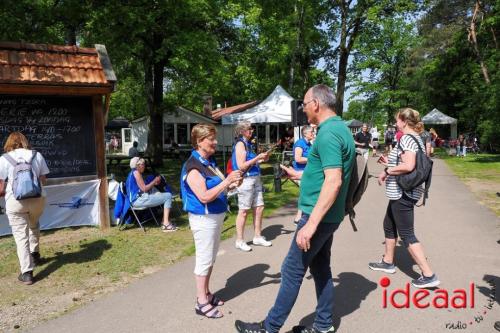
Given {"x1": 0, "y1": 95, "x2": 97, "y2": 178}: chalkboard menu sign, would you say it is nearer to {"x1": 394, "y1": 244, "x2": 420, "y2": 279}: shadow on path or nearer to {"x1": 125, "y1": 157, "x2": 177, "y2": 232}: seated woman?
{"x1": 125, "y1": 157, "x2": 177, "y2": 232}: seated woman

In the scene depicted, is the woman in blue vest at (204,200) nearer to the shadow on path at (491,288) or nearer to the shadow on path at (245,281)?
the shadow on path at (245,281)

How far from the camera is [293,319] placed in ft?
12.4

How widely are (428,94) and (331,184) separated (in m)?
35.7

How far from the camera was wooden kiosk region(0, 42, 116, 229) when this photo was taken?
6.36 metres

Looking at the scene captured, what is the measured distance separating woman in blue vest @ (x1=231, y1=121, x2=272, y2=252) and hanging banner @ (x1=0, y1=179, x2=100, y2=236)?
277 centimetres

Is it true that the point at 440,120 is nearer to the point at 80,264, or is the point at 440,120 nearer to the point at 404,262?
the point at 404,262

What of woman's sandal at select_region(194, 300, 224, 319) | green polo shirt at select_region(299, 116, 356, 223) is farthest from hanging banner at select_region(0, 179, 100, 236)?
green polo shirt at select_region(299, 116, 356, 223)

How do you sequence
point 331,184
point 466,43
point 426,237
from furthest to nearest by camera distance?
point 466,43
point 426,237
point 331,184

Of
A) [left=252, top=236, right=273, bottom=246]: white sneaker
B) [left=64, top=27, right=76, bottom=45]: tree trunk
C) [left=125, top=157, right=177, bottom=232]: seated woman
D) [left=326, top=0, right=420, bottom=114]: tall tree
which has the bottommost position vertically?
[left=252, top=236, right=273, bottom=246]: white sneaker

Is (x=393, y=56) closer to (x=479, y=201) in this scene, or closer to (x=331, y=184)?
(x=479, y=201)

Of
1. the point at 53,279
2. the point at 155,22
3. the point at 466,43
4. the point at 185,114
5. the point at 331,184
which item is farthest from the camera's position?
the point at 185,114

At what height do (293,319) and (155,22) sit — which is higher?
(155,22)

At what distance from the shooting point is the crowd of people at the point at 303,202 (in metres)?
2.96

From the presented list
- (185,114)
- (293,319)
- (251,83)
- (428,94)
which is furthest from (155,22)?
(428,94)
